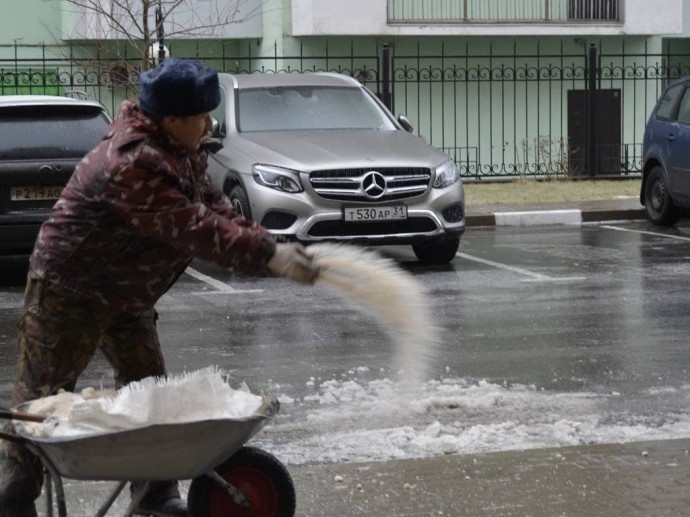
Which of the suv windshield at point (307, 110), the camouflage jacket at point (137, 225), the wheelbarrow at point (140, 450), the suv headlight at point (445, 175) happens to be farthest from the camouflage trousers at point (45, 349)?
the suv windshield at point (307, 110)

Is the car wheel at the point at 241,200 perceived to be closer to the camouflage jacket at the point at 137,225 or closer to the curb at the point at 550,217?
the curb at the point at 550,217

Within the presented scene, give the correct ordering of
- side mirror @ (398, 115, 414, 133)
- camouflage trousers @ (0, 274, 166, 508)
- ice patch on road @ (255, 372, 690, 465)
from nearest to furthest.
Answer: camouflage trousers @ (0, 274, 166, 508), ice patch on road @ (255, 372, 690, 465), side mirror @ (398, 115, 414, 133)

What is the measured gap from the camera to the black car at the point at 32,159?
11977mm

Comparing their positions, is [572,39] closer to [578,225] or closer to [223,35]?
[223,35]

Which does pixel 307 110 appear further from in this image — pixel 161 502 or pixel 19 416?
pixel 19 416

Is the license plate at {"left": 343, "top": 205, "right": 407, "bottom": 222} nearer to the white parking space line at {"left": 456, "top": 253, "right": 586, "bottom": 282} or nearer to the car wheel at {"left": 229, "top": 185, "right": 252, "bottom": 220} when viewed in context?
the car wheel at {"left": 229, "top": 185, "right": 252, "bottom": 220}

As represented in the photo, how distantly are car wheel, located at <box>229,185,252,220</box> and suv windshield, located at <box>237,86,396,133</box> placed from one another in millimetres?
912

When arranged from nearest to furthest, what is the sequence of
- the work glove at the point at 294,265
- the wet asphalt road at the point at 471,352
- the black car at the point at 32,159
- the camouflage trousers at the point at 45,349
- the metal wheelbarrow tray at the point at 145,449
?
1. the metal wheelbarrow tray at the point at 145,449
2. the work glove at the point at 294,265
3. the camouflage trousers at the point at 45,349
4. the wet asphalt road at the point at 471,352
5. the black car at the point at 32,159

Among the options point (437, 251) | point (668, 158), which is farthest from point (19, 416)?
point (668, 158)

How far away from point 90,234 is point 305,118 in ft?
33.0

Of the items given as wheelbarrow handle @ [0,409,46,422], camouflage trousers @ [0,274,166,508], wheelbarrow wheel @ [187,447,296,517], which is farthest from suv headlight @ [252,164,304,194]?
wheelbarrow handle @ [0,409,46,422]

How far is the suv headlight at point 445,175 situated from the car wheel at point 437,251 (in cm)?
54

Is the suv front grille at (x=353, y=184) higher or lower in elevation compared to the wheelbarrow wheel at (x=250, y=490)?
higher

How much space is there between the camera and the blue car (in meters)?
16.9
